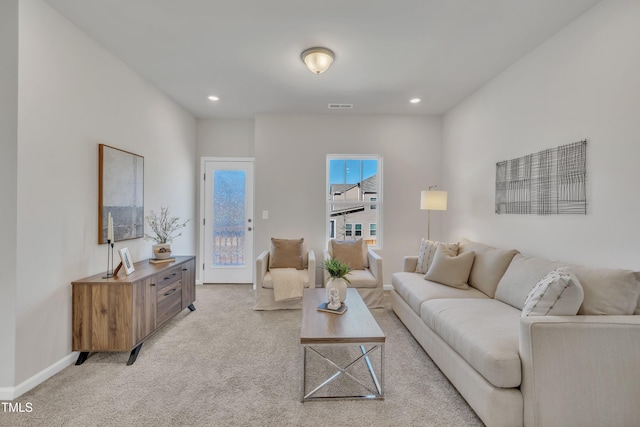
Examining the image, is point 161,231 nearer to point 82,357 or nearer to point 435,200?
point 82,357

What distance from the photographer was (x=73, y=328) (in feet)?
7.68

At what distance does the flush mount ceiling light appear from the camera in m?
2.65

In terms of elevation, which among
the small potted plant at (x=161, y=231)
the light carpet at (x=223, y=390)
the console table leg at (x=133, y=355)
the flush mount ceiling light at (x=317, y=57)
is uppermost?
the flush mount ceiling light at (x=317, y=57)

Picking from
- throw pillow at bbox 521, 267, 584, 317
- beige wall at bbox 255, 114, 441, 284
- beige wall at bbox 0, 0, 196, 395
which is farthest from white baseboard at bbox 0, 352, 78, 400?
throw pillow at bbox 521, 267, 584, 317

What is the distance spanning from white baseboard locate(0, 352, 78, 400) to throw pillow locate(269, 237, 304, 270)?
7.05ft

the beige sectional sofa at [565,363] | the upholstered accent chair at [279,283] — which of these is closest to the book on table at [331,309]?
the beige sectional sofa at [565,363]

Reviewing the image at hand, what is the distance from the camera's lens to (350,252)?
4.05 meters

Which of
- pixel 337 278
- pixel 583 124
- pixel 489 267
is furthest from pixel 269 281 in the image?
pixel 583 124

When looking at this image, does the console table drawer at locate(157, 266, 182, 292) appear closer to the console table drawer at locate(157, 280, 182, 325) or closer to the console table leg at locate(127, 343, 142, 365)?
the console table drawer at locate(157, 280, 182, 325)

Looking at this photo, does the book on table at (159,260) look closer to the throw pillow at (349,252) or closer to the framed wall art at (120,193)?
the framed wall art at (120,193)

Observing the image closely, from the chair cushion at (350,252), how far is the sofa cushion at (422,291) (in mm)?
795

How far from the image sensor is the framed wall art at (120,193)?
2.64 m

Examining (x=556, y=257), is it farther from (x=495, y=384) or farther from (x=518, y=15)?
(x=518, y=15)

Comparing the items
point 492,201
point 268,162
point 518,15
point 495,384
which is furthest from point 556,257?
point 268,162
